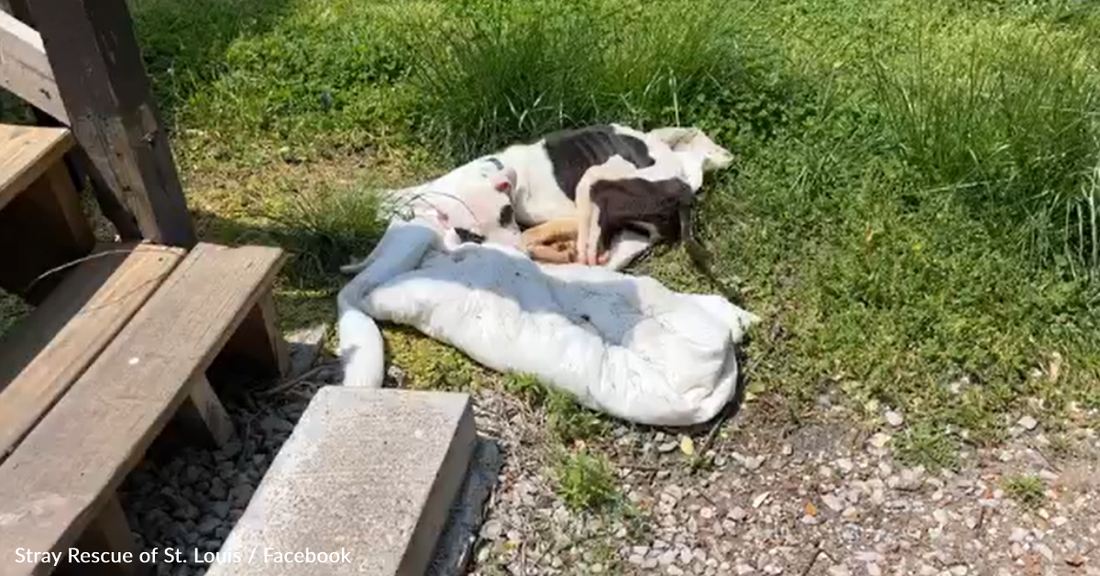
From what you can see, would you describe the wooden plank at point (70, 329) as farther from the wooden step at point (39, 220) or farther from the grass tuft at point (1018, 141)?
the grass tuft at point (1018, 141)

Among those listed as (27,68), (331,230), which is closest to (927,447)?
(331,230)

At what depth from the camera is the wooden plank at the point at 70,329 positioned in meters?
2.69

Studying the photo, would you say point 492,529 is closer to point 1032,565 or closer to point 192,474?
point 192,474

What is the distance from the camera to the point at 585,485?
9.91 ft

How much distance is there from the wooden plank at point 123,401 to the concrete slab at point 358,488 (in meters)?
0.31

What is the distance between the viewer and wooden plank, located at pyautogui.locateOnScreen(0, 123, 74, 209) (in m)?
2.82

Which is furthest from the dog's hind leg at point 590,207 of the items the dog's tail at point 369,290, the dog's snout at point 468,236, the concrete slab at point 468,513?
the concrete slab at point 468,513

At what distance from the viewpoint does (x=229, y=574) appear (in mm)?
2537

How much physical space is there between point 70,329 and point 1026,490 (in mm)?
→ 2500

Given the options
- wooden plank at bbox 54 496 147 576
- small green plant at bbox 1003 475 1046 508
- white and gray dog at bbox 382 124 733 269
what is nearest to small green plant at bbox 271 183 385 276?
white and gray dog at bbox 382 124 733 269

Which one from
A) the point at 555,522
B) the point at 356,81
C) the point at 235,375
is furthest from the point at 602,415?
the point at 356,81

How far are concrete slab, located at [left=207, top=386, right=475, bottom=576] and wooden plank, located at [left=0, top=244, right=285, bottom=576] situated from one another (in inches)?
12.0

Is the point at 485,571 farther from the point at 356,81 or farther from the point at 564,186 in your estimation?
the point at 356,81

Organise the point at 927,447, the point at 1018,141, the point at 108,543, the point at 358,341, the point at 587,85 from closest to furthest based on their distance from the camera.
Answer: the point at 108,543 < the point at 927,447 < the point at 358,341 < the point at 1018,141 < the point at 587,85
